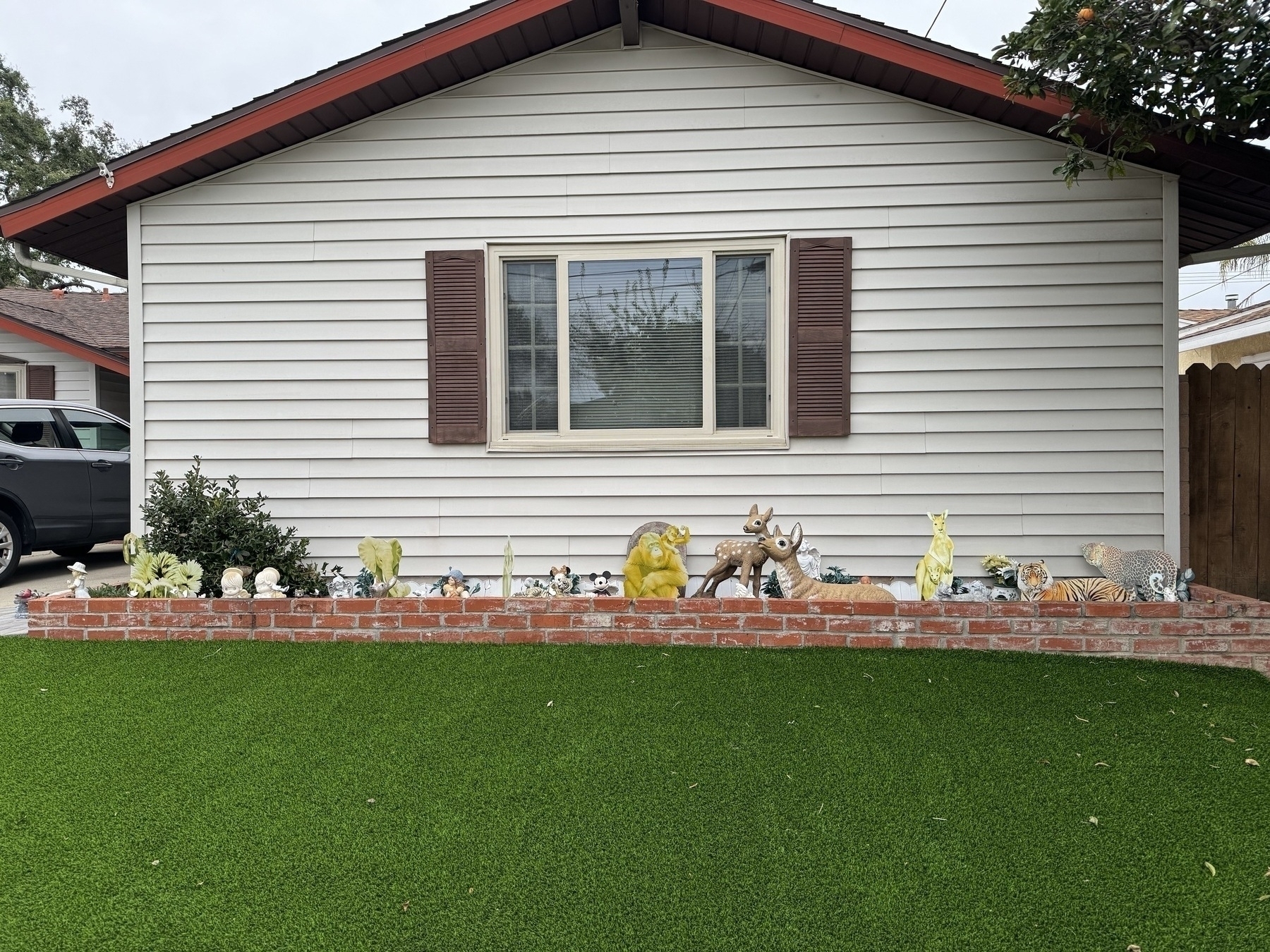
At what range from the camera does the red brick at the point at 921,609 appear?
3.94m

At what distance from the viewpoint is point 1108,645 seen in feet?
12.6

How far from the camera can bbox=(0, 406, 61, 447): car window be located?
21.3 feet

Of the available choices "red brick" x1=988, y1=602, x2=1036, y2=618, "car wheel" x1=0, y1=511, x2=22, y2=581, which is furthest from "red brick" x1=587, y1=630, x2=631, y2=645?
"car wheel" x1=0, y1=511, x2=22, y2=581

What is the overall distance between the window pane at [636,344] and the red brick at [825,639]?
1.59m

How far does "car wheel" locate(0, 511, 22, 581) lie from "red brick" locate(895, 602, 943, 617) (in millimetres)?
7151

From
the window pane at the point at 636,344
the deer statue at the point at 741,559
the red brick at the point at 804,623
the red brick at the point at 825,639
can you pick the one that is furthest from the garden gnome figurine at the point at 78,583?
the red brick at the point at 825,639

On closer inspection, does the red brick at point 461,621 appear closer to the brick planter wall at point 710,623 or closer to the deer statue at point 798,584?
the brick planter wall at point 710,623

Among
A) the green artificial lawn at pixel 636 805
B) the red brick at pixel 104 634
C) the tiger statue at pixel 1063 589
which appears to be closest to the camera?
the green artificial lawn at pixel 636 805

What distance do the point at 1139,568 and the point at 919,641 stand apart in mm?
1563

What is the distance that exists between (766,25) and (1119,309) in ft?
9.23

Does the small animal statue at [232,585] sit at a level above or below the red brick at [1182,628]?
above

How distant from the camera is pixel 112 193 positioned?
4.76 metres

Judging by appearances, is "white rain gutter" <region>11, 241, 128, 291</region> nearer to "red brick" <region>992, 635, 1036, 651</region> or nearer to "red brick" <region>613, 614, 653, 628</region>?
"red brick" <region>613, 614, 653, 628</region>

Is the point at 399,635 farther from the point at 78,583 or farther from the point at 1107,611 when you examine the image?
the point at 1107,611
